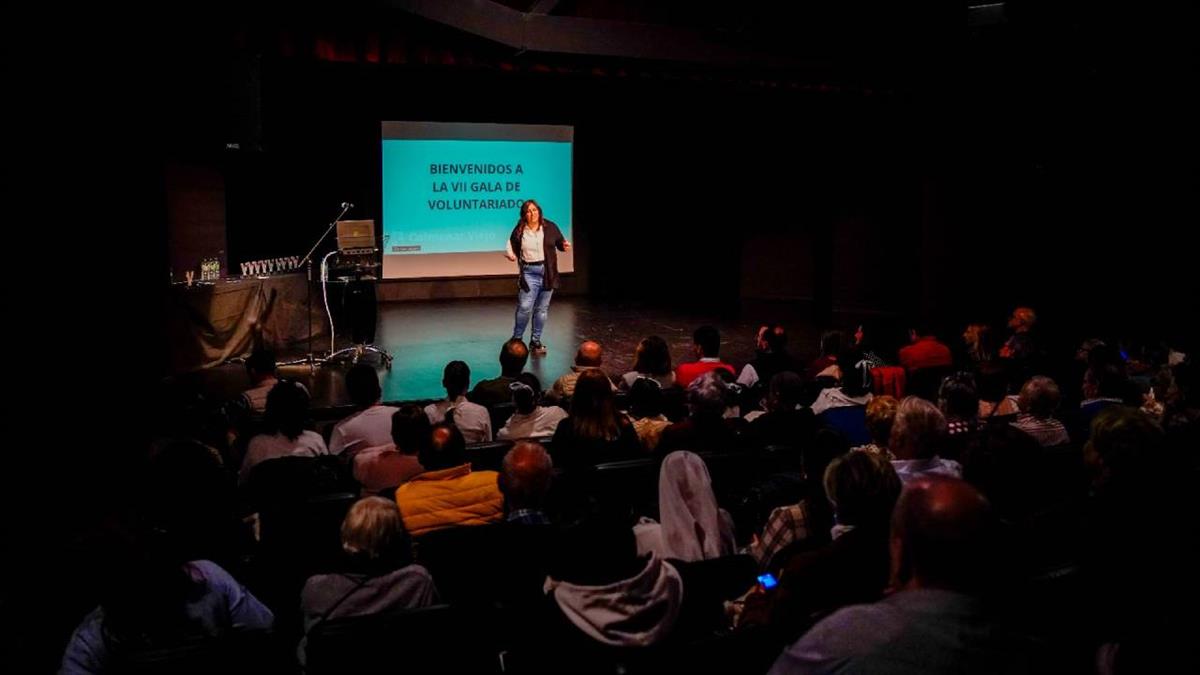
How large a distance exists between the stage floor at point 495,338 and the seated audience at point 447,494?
3.31m

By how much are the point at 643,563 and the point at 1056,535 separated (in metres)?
1.38

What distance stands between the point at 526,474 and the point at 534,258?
5.65 metres

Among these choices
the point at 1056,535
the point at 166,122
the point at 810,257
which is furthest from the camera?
the point at 810,257

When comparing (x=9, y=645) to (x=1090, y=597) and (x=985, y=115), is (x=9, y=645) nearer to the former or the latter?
(x=1090, y=597)

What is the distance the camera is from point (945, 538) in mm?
1582

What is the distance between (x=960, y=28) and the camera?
7.99 metres

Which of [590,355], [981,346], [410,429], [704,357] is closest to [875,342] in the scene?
[981,346]

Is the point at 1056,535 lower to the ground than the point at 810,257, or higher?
lower

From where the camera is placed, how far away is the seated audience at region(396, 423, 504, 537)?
123 inches

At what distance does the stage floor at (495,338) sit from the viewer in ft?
23.5

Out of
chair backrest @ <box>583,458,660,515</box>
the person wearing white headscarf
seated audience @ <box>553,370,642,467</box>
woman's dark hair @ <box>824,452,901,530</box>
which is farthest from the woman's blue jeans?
woman's dark hair @ <box>824,452,901,530</box>

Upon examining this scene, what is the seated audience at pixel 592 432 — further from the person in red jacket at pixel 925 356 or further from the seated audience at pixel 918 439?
the person in red jacket at pixel 925 356

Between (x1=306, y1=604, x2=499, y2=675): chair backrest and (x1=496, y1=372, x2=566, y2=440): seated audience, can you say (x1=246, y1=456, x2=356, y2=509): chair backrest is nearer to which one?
(x1=496, y1=372, x2=566, y2=440): seated audience

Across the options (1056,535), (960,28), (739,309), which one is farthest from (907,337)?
(739,309)
